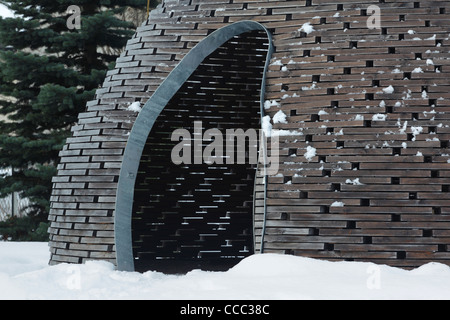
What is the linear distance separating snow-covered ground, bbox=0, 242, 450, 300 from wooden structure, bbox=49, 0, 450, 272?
0.45 m

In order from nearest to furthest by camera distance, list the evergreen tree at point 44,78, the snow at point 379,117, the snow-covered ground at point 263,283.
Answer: the snow-covered ground at point 263,283
the snow at point 379,117
the evergreen tree at point 44,78

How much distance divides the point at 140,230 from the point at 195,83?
250 centimetres

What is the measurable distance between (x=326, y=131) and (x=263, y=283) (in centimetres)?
196

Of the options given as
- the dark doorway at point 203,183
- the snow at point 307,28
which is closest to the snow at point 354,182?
the snow at point 307,28

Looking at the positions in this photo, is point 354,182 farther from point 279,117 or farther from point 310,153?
point 279,117

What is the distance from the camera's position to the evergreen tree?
17.5m

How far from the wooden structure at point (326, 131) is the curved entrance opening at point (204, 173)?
188 centimetres

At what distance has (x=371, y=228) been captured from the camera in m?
7.45

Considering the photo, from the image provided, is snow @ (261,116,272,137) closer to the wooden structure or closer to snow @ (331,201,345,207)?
the wooden structure

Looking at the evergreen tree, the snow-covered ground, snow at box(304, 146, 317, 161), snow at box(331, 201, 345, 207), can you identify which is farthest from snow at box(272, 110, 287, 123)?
the evergreen tree

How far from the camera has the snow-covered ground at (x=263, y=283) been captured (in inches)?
244

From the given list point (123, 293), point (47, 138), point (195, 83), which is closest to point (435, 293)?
point (123, 293)

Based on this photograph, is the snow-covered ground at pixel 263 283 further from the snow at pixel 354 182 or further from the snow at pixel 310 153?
the snow at pixel 310 153
